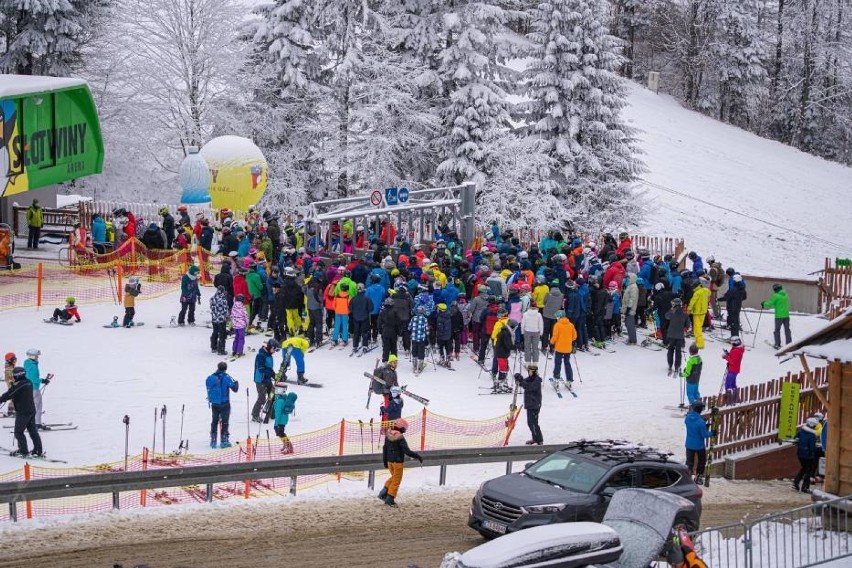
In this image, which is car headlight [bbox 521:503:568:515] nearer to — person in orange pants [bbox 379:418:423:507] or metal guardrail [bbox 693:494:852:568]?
metal guardrail [bbox 693:494:852:568]

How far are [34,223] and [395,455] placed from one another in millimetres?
22428

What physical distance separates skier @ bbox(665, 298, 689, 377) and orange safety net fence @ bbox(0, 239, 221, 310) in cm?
1335

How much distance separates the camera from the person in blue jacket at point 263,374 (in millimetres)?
19438

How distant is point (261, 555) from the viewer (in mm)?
13266

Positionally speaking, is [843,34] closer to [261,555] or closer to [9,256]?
[9,256]

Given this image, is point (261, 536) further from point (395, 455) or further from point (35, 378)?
point (35, 378)

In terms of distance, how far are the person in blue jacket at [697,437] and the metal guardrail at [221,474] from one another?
8.73 ft

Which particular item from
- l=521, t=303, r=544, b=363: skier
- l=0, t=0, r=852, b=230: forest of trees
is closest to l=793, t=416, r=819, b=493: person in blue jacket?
l=521, t=303, r=544, b=363: skier

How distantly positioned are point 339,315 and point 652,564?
44.7ft

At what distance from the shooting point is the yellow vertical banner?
68.5 ft

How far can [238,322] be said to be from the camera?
2330cm

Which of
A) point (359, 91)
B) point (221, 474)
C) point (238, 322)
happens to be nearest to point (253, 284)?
point (238, 322)

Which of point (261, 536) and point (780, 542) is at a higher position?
point (780, 542)

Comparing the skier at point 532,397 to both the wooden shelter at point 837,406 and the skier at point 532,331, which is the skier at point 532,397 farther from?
the wooden shelter at point 837,406
